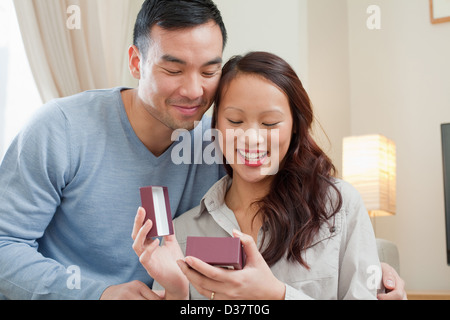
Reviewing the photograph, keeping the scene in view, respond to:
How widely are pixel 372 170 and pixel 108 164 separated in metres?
2.00

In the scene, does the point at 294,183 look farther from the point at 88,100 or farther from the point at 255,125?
the point at 88,100

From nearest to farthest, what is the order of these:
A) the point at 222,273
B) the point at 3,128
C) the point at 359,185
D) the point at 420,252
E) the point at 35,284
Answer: the point at 222,273
the point at 35,284
the point at 3,128
the point at 359,185
the point at 420,252

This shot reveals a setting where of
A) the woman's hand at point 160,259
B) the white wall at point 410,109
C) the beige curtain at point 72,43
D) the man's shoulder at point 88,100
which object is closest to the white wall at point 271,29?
the beige curtain at point 72,43

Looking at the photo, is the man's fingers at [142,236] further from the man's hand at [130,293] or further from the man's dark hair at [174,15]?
the man's dark hair at [174,15]

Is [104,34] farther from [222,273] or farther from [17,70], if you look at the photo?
[222,273]

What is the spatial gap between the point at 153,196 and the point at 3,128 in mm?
1345

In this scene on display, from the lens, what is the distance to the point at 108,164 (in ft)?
Result: 5.04

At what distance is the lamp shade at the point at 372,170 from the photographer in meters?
3.11

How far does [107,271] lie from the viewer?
1530 mm

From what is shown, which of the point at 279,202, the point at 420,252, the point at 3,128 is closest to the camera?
the point at 279,202

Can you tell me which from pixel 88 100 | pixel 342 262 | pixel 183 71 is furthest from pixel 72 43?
pixel 342 262

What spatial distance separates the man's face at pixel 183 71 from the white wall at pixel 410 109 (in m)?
2.57

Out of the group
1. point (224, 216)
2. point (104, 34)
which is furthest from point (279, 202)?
point (104, 34)
